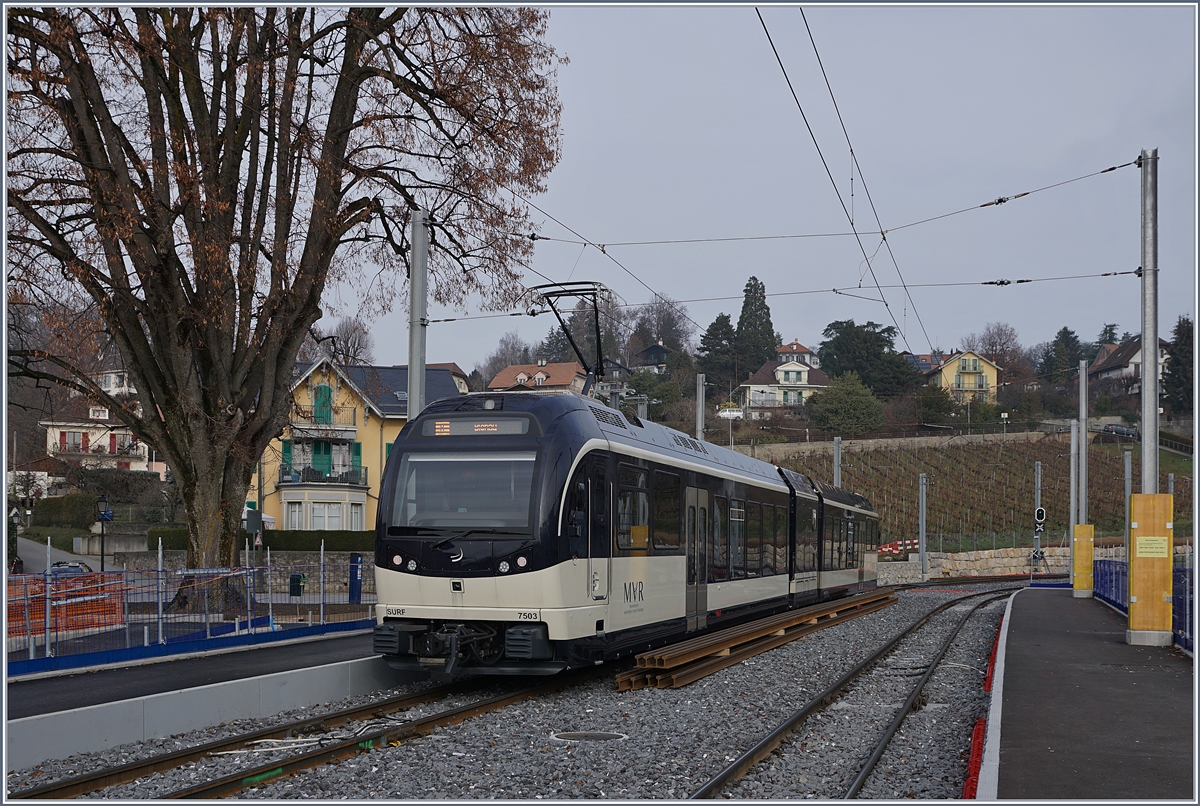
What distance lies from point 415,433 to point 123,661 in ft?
17.4

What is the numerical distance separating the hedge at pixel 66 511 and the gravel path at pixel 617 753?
2026 inches

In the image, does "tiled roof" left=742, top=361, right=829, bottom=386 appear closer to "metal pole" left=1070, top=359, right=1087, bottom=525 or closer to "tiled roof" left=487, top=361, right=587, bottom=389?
"tiled roof" left=487, top=361, right=587, bottom=389

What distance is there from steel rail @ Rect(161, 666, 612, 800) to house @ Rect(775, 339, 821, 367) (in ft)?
364

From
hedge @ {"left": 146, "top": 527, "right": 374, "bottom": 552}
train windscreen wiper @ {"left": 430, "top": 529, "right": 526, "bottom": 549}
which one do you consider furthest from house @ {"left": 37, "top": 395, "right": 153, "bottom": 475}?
train windscreen wiper @ {"left": 430, "top": 529, "right": 526, "bottom": 549}

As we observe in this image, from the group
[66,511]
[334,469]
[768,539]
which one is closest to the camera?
[768,539]

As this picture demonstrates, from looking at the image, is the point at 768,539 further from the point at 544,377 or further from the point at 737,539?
the point at 544,377

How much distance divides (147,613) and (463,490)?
6228 millimetres

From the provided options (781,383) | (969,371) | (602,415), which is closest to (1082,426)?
(602,415)

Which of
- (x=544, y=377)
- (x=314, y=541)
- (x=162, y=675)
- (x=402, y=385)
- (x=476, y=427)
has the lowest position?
(x=314, y=541)

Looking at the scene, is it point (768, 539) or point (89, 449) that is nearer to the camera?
point (768, 539)

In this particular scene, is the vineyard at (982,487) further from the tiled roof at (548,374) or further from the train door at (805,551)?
the train door at (805,551)

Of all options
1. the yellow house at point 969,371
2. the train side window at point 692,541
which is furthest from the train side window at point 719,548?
the yellow house at point 969,371

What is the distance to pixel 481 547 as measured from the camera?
38.7 feet

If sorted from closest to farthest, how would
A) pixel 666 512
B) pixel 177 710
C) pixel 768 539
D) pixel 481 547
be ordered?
pixel 177 710, pixel 481 547, pixel 666 512, pixel 768 539
